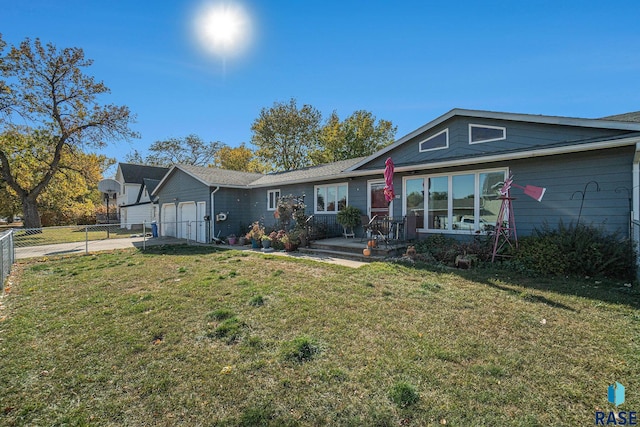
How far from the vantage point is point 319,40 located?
1039 centimetres

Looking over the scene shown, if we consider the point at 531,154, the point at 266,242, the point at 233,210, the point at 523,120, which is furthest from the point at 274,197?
the point at 531,154

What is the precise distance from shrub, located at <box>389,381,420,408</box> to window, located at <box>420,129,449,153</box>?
26.5 feet

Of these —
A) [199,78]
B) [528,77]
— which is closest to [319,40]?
[199,78]

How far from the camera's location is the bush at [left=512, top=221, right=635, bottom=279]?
234 inches

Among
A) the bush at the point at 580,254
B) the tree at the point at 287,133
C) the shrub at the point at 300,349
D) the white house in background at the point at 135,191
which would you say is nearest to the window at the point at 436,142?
the bush at the point at 580,254

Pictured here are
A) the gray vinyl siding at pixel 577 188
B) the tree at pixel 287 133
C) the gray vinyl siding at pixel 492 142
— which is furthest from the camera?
the tree at pixel 287 133

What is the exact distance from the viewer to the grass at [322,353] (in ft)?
7.46

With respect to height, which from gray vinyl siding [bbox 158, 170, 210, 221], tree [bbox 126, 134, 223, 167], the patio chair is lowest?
the patio chair

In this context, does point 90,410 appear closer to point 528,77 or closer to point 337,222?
point 337,222

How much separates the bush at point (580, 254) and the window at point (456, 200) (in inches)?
63.0

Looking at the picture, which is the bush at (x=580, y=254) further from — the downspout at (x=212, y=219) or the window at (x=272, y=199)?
the downspout at (x=212, y=219)

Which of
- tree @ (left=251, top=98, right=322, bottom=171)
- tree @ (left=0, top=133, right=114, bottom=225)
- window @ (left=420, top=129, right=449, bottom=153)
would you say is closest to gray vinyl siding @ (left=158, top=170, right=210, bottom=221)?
tree @ (left=0, top=133, right=114, bottom=225)

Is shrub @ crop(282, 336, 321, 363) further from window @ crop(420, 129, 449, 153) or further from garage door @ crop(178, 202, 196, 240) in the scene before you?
garage door @ crop(178, 202, 196, 240)

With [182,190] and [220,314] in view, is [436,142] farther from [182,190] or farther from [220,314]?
[182,190]
